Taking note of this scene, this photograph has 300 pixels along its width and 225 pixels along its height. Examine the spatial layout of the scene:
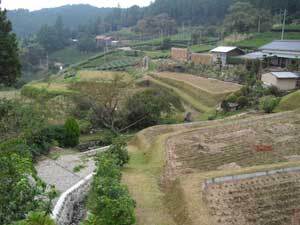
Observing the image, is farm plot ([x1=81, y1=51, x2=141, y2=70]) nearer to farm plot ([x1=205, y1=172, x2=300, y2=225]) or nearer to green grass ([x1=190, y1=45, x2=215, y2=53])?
green grass ([x1=190, y1=45, x2=215, y2=53])

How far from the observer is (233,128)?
19562mm

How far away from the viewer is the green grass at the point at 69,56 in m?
87.3

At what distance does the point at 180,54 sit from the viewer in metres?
56.5

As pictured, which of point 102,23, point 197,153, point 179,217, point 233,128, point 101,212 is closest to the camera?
point 101,212

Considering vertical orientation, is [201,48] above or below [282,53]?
below

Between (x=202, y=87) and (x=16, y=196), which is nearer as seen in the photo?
(x=16, y=196)

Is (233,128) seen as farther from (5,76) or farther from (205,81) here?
(205,81)

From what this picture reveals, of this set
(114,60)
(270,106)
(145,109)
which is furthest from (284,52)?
(114,60)

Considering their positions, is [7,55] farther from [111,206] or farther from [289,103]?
[289,103]

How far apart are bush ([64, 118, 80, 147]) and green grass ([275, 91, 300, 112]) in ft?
41.6

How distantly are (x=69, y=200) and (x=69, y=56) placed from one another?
8109cm

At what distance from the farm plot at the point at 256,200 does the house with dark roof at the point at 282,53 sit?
92.7ft

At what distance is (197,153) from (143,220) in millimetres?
5671

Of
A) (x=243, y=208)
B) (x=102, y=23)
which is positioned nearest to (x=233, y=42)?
(x=243, y=208)
